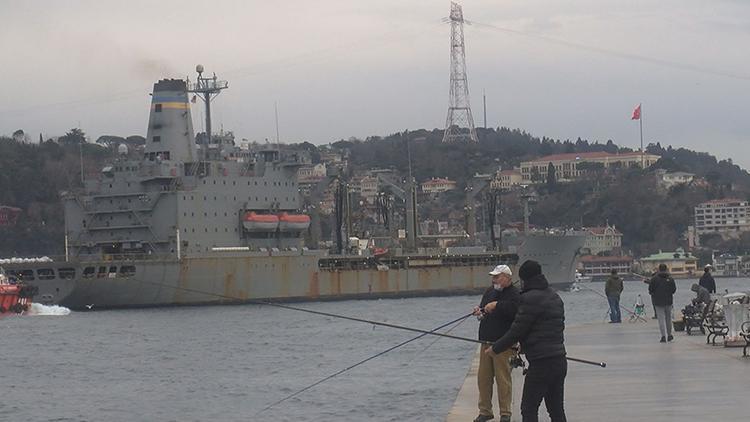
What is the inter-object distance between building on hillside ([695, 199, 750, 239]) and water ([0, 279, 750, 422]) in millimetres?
142227

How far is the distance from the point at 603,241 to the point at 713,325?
15269 centimetres

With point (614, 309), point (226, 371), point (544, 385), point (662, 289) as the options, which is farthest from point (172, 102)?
point (544, 385)

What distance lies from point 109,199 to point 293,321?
2215 cm

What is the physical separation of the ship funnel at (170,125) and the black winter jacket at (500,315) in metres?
62.3

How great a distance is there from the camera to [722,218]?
19225 centimetres

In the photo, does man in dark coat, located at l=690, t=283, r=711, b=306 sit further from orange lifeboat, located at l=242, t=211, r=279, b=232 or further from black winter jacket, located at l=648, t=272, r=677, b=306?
orange lifeboat, located at l=242, t=211, r=279, b=232

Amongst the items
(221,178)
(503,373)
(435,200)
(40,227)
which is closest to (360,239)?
(221,178)

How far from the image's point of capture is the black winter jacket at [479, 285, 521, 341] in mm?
13633

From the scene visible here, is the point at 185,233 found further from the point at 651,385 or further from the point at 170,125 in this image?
the point at 651,385

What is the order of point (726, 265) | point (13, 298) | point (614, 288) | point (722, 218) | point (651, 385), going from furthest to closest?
point (722, 218) < point (726, 265) < point (13, 298) < point (614, 288) < point (651, 385)

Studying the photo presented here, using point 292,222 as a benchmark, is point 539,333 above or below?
below

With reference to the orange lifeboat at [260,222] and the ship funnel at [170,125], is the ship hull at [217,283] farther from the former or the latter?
the ship funnel at [170,125]

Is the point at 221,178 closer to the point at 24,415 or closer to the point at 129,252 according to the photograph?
the point at 129,252

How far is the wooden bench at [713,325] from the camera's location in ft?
69.6
